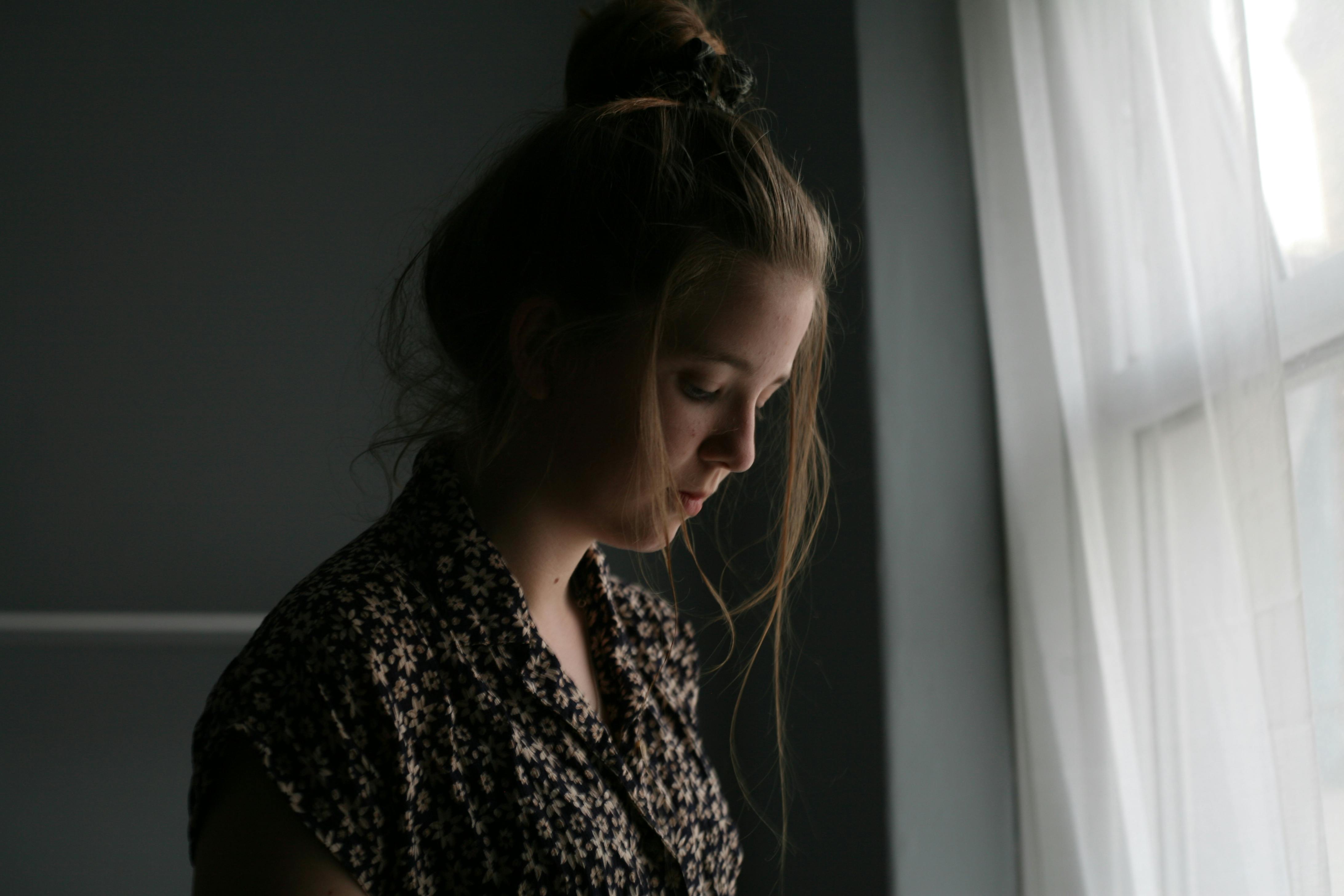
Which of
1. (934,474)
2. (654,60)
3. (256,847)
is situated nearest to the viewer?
(256,847)

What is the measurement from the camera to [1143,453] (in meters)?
1.09

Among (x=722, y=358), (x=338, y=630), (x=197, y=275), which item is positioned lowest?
(x=338, y=630)

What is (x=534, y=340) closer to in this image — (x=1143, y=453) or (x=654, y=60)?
(x=654, y=60)

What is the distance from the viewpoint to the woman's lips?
0.85 meters

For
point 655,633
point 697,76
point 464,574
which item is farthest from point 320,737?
point 697,76

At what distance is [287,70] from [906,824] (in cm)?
162

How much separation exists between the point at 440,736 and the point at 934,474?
824mm

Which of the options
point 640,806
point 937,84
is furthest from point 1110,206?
point 640,806

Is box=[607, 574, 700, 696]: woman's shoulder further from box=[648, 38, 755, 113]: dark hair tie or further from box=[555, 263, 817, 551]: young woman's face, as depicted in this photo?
box=[648, 38, 755, 113]: dark hair tie

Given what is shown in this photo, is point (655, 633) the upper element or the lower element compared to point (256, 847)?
upper

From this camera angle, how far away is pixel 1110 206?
1.13 metres

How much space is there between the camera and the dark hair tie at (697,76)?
2.99 ft

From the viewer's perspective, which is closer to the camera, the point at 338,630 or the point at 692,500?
the point at 338,630

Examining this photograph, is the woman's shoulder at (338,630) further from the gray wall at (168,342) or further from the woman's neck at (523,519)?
the gray wall at (168,342)
